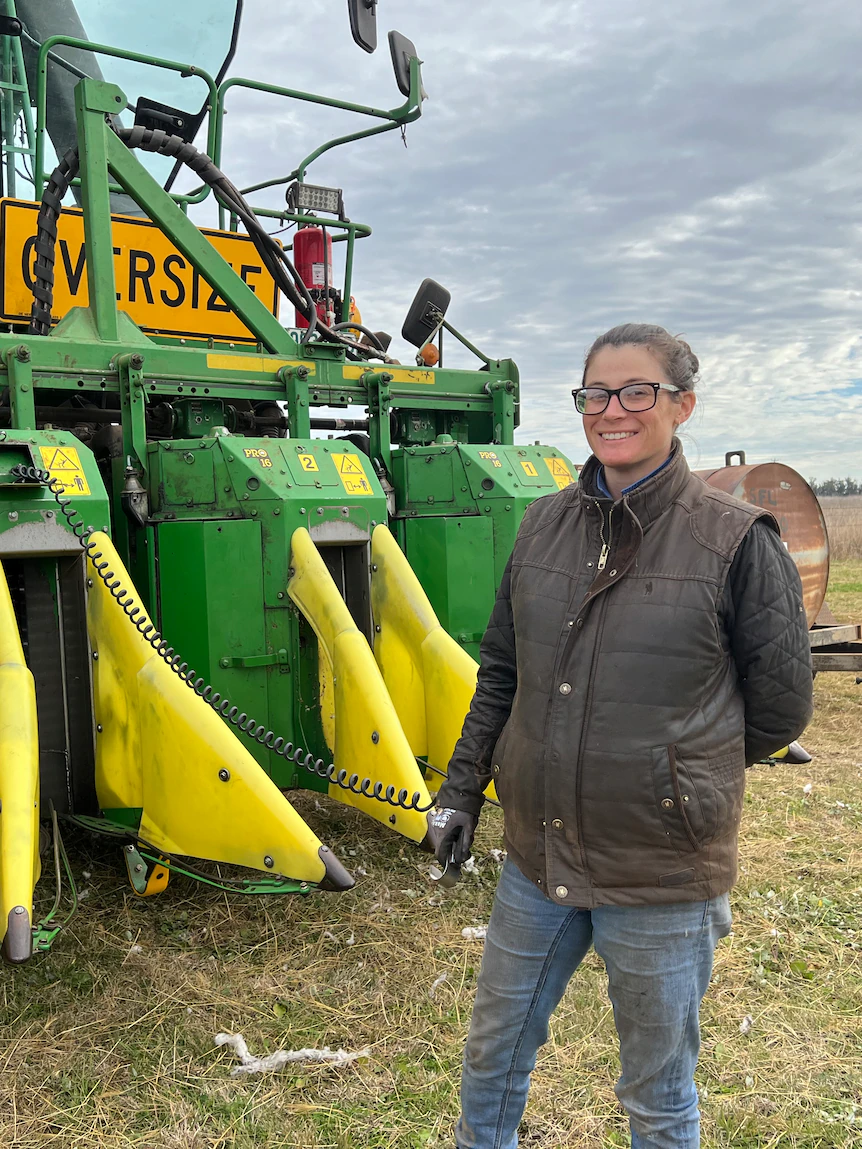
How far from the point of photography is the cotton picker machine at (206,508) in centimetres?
311

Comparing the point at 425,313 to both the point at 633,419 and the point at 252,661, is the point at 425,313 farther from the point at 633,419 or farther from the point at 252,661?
the point at 633,419

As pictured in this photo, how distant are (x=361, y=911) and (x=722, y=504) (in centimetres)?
246

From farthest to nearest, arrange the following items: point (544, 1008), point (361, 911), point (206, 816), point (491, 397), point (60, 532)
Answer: point (491, 397) → point (361, 911) → point (60, 532) → point (206, 816) → point (544, 1008)

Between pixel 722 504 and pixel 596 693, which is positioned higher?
pixel 722 504

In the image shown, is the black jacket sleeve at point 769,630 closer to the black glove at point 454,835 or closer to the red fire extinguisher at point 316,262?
the black glove at point 454,835

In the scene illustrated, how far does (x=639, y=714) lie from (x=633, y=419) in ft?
1.87

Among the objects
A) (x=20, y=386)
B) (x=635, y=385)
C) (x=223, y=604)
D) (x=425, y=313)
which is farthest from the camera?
(x=425, y=313)

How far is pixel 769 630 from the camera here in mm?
1823

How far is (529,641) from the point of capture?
204cm

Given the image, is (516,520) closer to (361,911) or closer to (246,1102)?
(361,911)

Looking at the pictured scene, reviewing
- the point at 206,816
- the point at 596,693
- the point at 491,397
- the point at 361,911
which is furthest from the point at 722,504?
the point at 491,397

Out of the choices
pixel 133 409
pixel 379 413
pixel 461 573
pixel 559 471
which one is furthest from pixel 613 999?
pixel 379 413

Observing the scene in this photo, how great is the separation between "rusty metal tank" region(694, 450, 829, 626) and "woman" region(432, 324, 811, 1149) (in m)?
4.85

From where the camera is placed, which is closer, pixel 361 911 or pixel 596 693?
pixel 596 693
